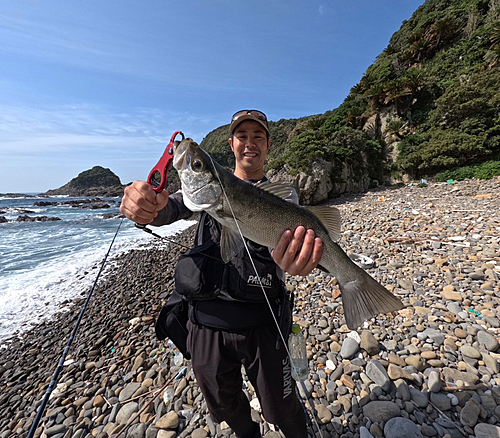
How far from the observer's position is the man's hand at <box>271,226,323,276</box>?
1.96 metres

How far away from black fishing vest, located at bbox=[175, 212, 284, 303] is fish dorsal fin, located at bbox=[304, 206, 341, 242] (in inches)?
23.8

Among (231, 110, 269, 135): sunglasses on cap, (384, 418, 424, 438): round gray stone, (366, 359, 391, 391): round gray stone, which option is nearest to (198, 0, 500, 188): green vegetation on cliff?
(231, 110, 269, 135): sunglasses on cap

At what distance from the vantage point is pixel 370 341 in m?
3.56

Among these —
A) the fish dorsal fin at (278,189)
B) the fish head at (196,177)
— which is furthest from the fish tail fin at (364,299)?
the fish head at (196,177)

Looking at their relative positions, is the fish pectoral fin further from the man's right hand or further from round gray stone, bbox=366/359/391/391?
round gray stone, bbox=366/359/391/391

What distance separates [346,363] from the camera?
3.40m

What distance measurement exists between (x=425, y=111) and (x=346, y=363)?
25659 millimetres

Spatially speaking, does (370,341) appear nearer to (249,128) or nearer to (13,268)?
(249,128)

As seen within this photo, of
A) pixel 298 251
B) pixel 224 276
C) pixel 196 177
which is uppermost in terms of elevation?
pixel 196 177

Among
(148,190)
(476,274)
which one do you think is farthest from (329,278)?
(148,190)

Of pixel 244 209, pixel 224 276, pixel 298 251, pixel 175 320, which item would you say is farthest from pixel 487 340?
pixel 175 320

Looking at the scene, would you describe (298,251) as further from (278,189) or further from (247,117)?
(247,117)

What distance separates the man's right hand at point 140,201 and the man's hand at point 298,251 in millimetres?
1134

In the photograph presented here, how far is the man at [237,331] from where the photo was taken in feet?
6.45
